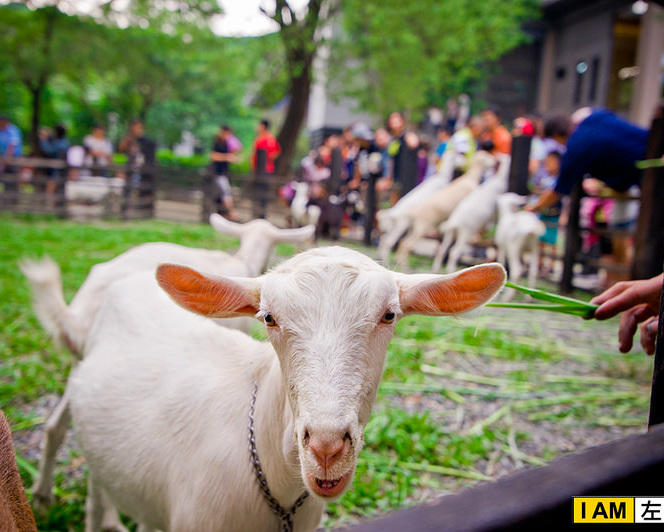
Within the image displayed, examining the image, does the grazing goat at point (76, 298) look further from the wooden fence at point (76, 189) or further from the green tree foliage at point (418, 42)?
the green tree foliage at point (418, 42)

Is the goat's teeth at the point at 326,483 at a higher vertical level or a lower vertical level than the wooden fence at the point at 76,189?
lower

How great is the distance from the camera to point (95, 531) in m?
2.45

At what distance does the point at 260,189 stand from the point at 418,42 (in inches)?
377

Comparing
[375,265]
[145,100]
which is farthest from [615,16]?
[375,265]

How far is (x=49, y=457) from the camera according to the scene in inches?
107

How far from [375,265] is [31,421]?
2.71 metres

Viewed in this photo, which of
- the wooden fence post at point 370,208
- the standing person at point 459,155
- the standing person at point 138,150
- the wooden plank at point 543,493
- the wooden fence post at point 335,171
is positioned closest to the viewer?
the wooden plank at point 543,493

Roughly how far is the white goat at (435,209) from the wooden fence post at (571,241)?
82.6 inches

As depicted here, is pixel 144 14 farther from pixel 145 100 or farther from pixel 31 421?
pixel 31 421

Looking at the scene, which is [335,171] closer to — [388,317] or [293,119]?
[293,119]

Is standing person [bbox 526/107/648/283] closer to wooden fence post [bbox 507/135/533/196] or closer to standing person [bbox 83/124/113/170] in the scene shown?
wooden fence post [bbox 507/135/533/196]

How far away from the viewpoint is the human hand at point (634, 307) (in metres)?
1.86

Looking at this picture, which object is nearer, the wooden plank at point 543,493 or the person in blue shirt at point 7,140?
the wooden plank at point 543,493

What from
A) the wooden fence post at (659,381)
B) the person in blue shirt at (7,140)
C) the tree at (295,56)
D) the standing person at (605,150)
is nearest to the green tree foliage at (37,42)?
the person in blue shirt at (7,140)
